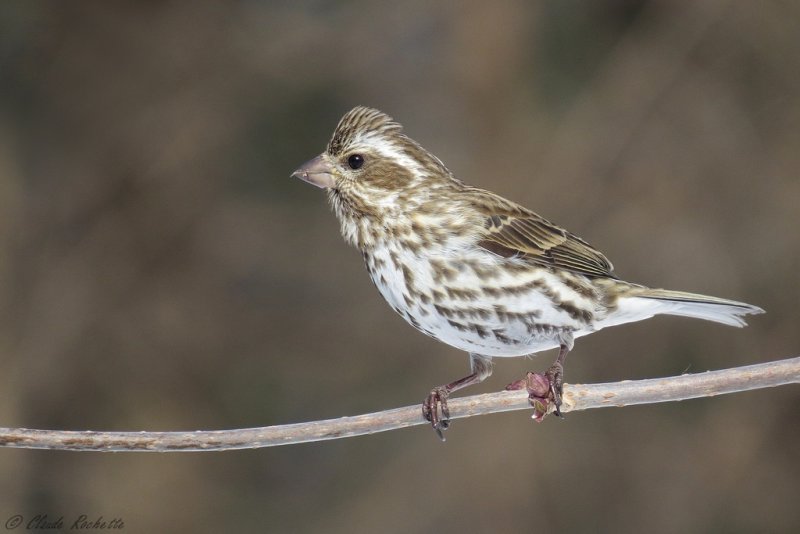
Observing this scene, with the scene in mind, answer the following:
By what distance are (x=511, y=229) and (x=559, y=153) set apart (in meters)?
5.35

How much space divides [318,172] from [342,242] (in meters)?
6.18

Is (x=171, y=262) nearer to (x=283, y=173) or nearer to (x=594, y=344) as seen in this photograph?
(x=283, y=173)

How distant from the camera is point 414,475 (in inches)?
396

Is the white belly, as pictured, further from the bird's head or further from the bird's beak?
the bird's beak

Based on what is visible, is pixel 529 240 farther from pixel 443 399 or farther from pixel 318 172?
pixel 318 172

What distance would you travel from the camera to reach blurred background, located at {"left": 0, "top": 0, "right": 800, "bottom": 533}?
983 cm

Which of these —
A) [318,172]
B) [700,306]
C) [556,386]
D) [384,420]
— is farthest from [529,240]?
[384,420]

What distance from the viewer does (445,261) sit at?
481 cm

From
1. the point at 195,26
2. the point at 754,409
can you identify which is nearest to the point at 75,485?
the point at 195,26

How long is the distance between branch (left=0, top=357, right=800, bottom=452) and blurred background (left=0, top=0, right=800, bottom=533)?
511cm

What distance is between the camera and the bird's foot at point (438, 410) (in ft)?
16.1

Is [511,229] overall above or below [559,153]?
below

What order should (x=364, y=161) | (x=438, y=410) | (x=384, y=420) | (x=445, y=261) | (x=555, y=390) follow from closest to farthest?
(x=384, y=420)
(x=555, y=390)
(x=364, y=161)
(x=445, y=261)
(x=438, y=410)

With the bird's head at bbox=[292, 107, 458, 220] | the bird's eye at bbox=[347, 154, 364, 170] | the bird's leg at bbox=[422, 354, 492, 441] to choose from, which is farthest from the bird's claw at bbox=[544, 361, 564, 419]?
the bird's eye at bbox=[347, 154, 364, 170]
